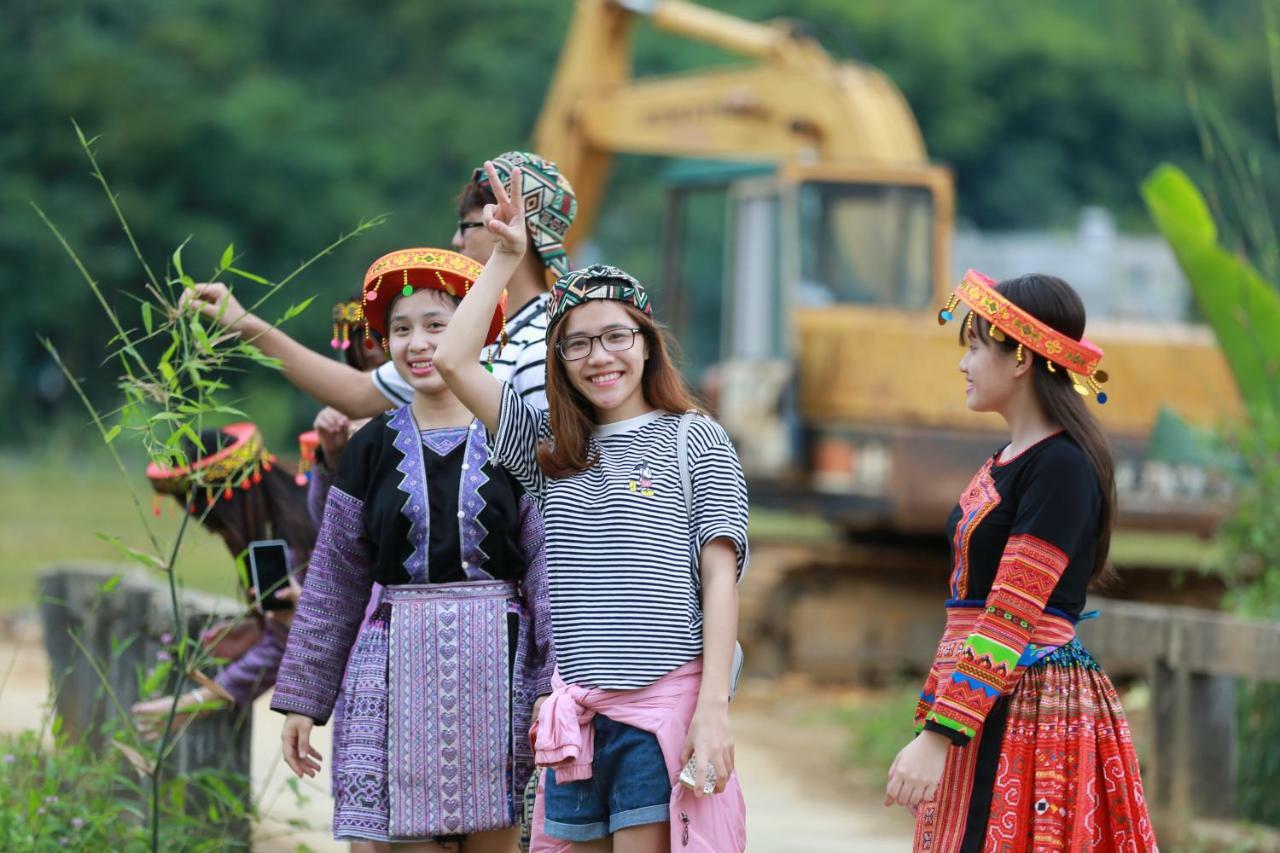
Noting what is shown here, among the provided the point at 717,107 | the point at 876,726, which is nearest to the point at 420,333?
the point at 876,726

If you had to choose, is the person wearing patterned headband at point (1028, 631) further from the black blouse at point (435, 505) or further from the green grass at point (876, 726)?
the green grass at point (876, 726)

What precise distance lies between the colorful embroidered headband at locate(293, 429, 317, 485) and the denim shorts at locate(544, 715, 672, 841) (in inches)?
51.6

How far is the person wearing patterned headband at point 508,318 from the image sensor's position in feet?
12.9

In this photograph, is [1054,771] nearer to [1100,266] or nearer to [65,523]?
[1100,266]

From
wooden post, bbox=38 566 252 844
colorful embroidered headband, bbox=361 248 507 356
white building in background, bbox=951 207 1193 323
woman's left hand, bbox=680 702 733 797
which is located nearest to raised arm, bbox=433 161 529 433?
colorful embroidered headband, bbox=361 248 507 356

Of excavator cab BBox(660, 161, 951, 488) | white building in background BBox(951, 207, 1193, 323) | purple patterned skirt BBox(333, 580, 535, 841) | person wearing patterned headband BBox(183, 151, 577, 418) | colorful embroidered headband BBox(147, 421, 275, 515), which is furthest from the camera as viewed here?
white building in background BBox(951, 207, 1193, 323)

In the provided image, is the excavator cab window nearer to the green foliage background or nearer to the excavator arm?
the excavator arm

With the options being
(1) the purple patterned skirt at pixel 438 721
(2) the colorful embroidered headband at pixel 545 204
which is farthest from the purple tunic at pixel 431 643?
(2) the colorful embroidered headband at pixel 545 204

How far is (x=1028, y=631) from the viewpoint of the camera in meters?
3.32

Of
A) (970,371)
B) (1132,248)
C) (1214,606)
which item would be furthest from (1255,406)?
(1132,248)

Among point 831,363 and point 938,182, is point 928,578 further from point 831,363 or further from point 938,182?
point 938,182

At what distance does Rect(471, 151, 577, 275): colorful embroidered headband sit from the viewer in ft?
13.1

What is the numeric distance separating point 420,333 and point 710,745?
1029 mm

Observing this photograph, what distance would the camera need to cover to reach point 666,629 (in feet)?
11.3
